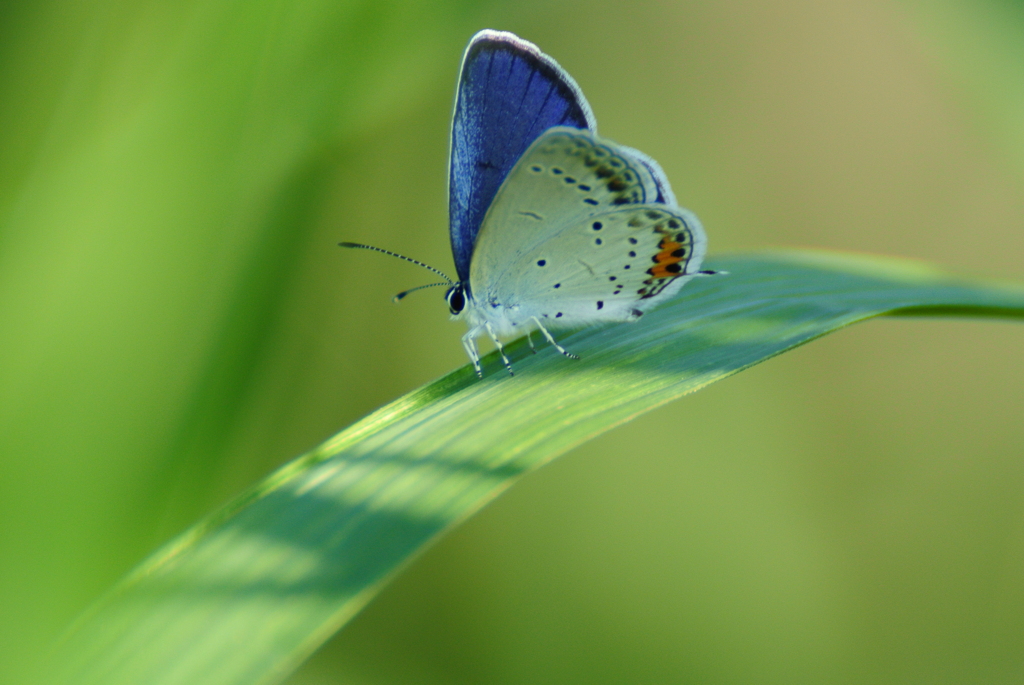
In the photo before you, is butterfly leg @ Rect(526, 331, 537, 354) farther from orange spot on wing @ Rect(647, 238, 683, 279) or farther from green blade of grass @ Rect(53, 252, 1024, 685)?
orange spot on wing @ Rect(647, 238, 683, 279)

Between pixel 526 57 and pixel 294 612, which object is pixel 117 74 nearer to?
pixel 526 57

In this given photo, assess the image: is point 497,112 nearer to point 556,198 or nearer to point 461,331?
point 556,198

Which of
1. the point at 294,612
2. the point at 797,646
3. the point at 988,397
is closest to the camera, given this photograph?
the point at 294,612

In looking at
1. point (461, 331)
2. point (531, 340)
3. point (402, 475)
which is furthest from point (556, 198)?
point (461, 331)

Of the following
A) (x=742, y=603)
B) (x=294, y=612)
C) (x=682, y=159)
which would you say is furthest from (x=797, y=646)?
(x=294, y=612)

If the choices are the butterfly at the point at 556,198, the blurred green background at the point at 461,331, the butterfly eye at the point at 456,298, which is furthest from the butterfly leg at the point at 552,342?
the blurred green background at the point at 461,331

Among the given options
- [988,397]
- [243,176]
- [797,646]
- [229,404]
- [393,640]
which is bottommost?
[797,646]

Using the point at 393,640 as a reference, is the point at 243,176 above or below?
above

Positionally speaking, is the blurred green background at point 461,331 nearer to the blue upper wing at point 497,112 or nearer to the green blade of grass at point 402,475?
the blue upper wing at point 497,112
